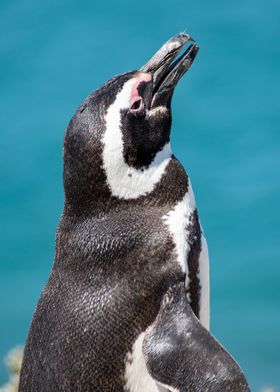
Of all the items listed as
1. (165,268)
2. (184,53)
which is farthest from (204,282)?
(184,53)

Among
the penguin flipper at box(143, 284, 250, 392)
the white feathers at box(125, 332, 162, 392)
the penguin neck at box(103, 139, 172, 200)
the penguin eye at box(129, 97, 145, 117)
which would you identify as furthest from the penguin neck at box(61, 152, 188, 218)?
the white feathers at box(125, 332, 162, 392)

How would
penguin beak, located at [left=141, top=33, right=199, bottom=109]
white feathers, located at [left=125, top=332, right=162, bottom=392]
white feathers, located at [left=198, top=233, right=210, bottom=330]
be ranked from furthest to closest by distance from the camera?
penguin beak, located at [left=141, top=33, right=199, bottom=109] → white feathers, located at [left=198, top=233, right=210, bottom=330] → white feathers, located at [left=125, top=332, right=162, bottom=392]

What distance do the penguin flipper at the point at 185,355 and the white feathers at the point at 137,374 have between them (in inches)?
2.4

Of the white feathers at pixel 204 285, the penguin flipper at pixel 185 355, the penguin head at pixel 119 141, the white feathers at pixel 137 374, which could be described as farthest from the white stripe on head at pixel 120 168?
the white feathers at pixel 137 374

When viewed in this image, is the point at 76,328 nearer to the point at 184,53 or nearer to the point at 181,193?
the point at 181,193

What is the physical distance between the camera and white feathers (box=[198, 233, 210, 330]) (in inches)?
172

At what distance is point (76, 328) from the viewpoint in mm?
4164

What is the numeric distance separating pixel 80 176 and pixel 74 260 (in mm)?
417

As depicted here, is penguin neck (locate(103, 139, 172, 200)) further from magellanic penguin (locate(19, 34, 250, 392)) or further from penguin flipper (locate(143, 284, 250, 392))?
penguin flipper (locate(143, 284, 250, 392))

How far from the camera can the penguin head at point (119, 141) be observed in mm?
4266

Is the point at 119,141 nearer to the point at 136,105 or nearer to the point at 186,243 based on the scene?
the point at 136,105

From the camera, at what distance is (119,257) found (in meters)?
4.21

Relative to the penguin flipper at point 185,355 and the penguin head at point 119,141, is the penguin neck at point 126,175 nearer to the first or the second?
the penguin head at point 119,141

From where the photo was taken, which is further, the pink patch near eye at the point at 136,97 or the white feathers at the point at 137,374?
the pink patch near eye at the point at 136,97
